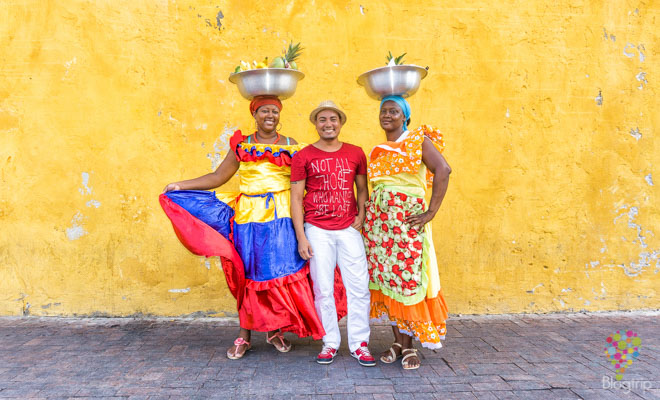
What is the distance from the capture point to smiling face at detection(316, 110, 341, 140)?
3127mm

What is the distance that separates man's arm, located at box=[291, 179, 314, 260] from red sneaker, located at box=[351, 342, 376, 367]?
0.76 m

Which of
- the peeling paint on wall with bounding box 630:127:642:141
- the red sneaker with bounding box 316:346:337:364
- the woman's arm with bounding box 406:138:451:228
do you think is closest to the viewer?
the woman's arm with bounding box 406:138:451:228

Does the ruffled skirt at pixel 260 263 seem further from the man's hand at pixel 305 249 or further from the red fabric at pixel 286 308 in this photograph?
the man's hand at pixel 305 249

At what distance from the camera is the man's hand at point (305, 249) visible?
10.5 ft

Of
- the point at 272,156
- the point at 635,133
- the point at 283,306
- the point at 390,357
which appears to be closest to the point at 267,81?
the point at 272,156

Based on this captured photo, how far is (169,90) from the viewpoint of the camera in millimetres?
4387

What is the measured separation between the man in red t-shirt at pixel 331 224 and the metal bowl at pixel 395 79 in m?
0.32

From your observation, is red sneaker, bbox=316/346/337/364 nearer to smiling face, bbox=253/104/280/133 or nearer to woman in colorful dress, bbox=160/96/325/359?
woman in colorful dress, bbox=160/96/325/359

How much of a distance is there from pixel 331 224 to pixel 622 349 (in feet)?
8.57

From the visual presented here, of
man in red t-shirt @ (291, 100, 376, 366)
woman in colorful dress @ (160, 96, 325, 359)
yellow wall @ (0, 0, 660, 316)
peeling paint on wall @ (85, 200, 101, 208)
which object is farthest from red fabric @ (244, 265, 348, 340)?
peeling paint on wall @ (85, 200, 101, 208)

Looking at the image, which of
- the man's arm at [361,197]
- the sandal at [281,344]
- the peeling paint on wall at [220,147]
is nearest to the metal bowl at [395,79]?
the man's arm at [361,197]

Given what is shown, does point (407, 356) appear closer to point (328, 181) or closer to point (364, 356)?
point (364, 356)

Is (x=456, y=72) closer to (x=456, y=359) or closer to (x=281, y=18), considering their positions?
(x=281, y=18)

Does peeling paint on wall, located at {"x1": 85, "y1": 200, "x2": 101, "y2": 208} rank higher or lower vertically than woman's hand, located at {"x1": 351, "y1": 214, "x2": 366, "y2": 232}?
higher
